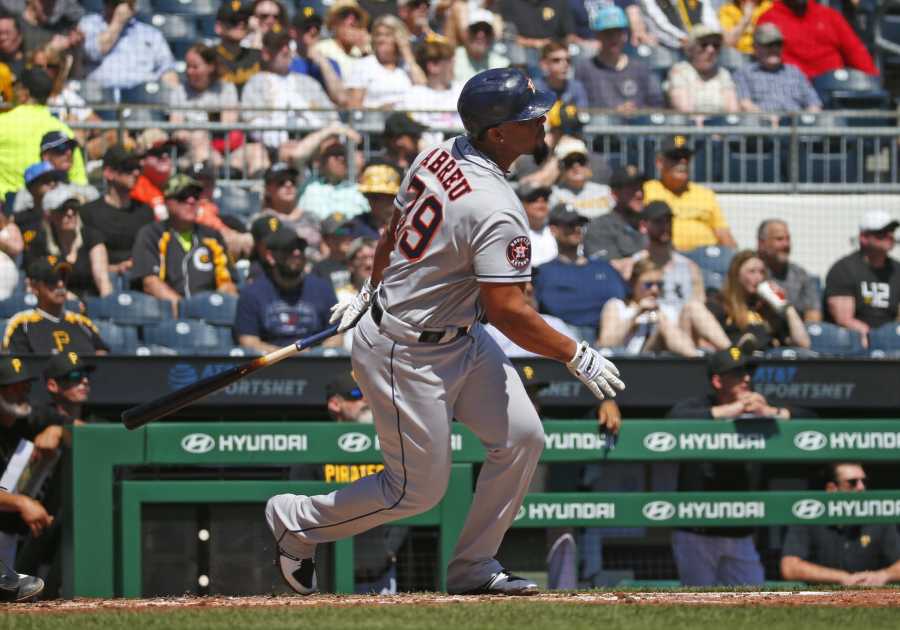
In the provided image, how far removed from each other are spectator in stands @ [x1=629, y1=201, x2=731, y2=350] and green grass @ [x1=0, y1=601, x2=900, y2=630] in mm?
3909

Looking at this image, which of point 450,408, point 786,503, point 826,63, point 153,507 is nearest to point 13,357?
point 153,507

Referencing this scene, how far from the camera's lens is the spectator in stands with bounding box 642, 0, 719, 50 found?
12445mm

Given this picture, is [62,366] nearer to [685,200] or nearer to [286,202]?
[286,202]

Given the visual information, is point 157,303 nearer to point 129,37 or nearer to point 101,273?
point 101,273

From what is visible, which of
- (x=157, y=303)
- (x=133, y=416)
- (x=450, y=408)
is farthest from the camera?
(x=157, y=303)

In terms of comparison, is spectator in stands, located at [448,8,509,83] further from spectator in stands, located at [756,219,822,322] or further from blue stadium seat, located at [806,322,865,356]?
blue stadium seat, located at [806,322,865,356]

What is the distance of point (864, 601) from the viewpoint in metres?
5.39

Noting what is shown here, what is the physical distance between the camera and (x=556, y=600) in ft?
17.5

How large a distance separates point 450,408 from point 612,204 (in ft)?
17.3

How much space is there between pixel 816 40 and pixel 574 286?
4627 millimetres

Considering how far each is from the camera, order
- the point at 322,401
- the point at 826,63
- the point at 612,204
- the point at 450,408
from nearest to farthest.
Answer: the point at 450,408, the point at 322,401, the point at 612,204, the point at 826,63

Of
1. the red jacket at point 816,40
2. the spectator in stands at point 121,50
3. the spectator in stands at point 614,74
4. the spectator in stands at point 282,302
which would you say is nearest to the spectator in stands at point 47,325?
the spectator in stands at point 282,302

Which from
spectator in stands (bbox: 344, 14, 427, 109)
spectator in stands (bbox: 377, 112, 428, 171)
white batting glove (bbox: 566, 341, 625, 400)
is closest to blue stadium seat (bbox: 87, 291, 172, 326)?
spectator in stands (bbox: 377, 112, 428, 171)


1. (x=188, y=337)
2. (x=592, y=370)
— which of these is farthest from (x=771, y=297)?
(x=592, y=370)
